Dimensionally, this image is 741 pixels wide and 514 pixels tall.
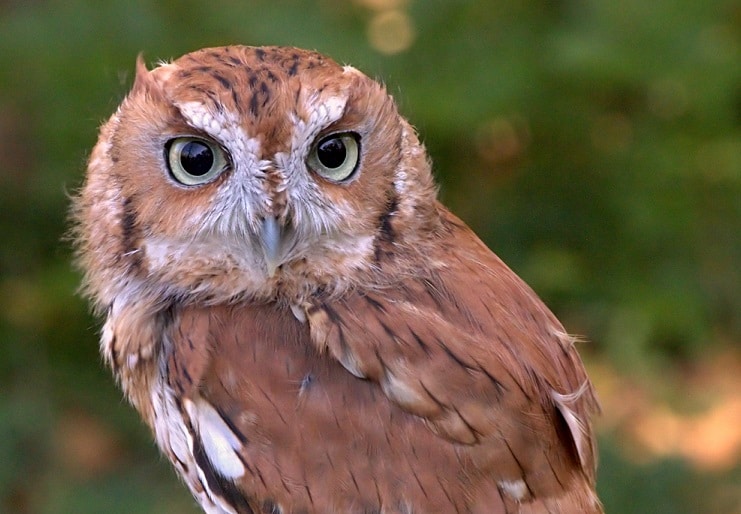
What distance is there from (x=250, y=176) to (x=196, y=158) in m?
0.13

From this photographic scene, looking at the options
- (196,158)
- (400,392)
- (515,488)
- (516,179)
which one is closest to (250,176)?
(196,158)

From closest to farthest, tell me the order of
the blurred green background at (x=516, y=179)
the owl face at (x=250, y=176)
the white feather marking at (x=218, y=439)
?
1. the owl face at (x=250, y=176)
2. the white feather marking at (x=218, y=439)
3. the blurred green background at (x=516, y=179)

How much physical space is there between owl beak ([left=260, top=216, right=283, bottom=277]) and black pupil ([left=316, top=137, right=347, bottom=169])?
0.17m

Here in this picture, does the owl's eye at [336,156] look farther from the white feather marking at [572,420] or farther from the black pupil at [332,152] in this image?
the white feather marking at [572,420]

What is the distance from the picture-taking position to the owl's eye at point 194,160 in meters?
2.01

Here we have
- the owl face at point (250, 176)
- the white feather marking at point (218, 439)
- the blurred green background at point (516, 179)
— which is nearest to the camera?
the owl face at point (250, 176)

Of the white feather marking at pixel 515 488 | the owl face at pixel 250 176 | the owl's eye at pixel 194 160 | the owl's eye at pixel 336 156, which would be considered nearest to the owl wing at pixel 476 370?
the white feather marking at pixel 515 488

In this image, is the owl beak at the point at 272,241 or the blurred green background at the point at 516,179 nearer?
the owl beak at the point at 272,241

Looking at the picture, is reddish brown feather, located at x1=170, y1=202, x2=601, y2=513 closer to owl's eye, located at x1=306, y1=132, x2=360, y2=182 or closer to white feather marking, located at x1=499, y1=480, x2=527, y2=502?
white feather marking, located at x1=499, y1=480, x2=527, y2=502

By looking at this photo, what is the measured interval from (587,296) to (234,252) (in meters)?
2.26

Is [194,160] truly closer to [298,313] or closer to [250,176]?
[250,176]

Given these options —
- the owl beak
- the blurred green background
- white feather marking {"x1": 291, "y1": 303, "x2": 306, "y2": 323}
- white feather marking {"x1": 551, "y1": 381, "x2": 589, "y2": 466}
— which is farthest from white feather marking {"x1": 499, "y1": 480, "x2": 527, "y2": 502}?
the blurred green background

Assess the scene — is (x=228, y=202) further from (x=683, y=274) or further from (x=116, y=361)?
(x=683, y=274)

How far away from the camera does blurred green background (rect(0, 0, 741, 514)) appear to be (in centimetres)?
348
